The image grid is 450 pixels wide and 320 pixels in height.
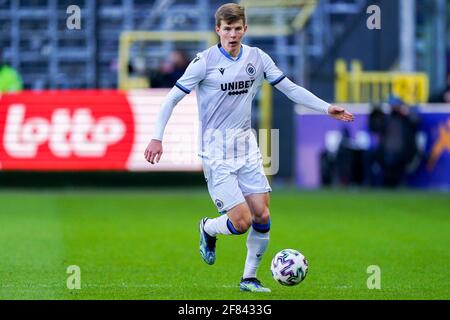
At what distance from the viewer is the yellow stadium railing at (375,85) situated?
21.8m

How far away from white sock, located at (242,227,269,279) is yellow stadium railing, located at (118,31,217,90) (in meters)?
12.2

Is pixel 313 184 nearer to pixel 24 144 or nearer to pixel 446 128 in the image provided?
pixel 446 128

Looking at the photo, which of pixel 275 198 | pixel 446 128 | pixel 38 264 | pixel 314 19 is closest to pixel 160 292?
pixel 38 264

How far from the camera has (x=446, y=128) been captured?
21.0 m

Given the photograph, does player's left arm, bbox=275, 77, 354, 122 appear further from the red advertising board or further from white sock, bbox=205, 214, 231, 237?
the red advertising board

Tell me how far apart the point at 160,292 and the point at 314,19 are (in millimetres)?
14913

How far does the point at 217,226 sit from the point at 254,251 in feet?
1.10

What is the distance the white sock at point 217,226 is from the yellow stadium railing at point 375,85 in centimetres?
1292

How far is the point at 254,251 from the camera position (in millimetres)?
9062

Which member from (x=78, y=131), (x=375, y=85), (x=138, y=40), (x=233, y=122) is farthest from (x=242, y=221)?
(x=375, y=85)

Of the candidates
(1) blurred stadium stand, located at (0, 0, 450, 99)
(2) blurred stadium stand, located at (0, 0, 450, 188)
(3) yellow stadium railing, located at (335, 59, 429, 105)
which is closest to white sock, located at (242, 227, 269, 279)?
(2) blurred stadium stand, located at (0, 0, 450, 188)

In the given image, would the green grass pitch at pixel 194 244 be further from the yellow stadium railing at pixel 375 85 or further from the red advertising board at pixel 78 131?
the yellow stadium railing at pixel 375 85

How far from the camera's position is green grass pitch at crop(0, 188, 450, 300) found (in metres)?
9.03

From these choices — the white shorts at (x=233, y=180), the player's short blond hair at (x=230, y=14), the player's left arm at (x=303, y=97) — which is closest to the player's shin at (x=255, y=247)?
the white shorts at (x=233, y=180)
